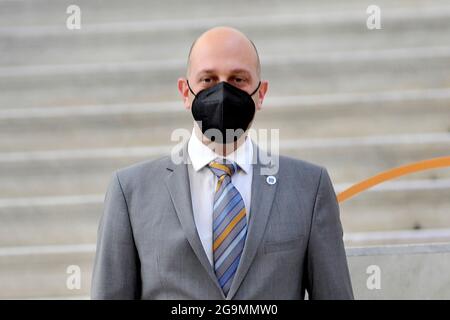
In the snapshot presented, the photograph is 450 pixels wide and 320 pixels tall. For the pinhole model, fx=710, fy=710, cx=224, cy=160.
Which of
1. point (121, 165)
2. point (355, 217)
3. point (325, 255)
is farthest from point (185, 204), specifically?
point (355, 217)

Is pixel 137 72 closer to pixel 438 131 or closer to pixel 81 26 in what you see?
pixel 81 26

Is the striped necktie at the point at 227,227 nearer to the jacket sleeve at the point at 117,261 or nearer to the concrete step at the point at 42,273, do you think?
the jacket sleeve at the point at 117,261

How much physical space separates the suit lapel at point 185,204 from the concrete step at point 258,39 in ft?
3.49

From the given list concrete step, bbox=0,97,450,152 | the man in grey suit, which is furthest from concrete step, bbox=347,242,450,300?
the man in grey suit

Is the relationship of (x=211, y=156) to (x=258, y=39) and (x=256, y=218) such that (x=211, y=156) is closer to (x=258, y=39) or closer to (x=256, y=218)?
(x=256, y=218)

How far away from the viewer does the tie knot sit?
70.4 inches

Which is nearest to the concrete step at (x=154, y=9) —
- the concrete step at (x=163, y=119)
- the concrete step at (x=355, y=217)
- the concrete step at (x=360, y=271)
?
the concrete step at (x=163, y=119)

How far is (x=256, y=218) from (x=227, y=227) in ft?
0.24

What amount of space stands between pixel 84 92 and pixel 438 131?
1410 millimetres

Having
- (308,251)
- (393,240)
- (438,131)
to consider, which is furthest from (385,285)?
(308,251)

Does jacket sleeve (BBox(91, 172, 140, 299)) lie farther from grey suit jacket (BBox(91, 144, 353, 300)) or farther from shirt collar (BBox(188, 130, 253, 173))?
shirt collar (BBox(188, 130, 253, 173))

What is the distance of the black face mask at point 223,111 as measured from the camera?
5.88 ft

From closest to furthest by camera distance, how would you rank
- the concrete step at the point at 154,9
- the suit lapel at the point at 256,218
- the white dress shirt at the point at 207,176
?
1. the suit lapel at the point at 256,218
2. the white dress shirt at the point at 207,176
3. the concrete step at the point at 154,9

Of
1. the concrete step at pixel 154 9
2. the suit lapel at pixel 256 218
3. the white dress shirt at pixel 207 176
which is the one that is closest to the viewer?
the suit lapel at pixel 256 218
